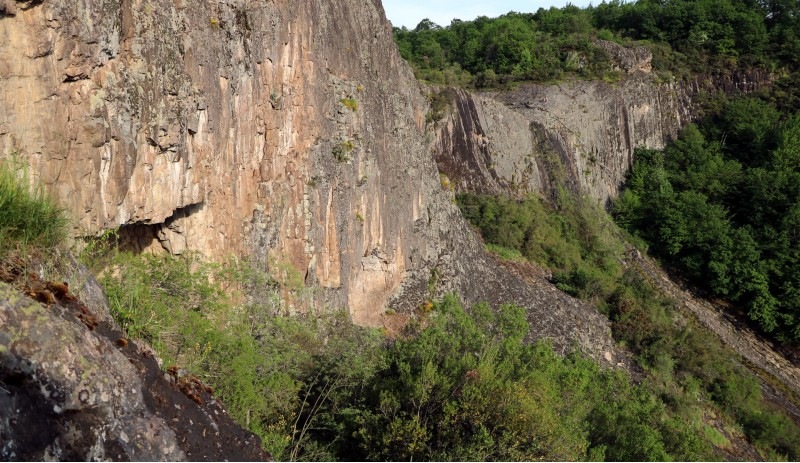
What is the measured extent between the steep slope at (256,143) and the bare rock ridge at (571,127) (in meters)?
9.18

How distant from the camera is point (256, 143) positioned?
60.7ft

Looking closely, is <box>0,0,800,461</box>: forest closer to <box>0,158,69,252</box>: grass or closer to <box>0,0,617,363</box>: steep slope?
<box>0,158,69,252</box>: grass

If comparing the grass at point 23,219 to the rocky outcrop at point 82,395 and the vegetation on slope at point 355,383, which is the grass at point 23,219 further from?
the vegetation on slope at point 355,383

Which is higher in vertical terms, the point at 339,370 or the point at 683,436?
the point at 339,370

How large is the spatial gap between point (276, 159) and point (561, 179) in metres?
29.3

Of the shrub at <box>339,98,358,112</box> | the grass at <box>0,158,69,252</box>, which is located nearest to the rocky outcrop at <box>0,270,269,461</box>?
the grass at <box>0,158,69,252</box>

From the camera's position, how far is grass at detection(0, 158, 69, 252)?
622 centimetres

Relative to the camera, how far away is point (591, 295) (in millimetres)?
34625

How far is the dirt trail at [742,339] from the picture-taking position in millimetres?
35344

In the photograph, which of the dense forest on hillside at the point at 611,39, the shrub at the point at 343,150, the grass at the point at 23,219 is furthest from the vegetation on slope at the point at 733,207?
the grass at the point at 23,219

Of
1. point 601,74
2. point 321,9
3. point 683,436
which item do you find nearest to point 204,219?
point 321,9

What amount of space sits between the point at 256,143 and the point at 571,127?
115ft

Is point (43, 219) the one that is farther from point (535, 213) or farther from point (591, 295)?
point (535, 213)

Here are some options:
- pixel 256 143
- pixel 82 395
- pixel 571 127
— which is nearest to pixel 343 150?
pixel 256 143
